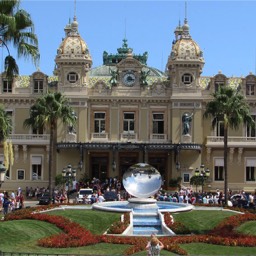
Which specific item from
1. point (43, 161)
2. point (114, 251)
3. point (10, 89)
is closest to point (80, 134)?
point (43, 161)

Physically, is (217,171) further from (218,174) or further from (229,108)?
(229,108)

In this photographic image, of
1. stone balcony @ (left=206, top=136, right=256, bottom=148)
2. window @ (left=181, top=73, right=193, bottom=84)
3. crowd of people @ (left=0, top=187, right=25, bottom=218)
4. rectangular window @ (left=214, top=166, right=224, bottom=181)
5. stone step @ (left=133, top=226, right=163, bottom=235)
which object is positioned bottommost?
stone step @ (left=133, top=226, right=163, bottom=235)

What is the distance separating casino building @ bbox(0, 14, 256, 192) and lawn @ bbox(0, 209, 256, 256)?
86.0ft

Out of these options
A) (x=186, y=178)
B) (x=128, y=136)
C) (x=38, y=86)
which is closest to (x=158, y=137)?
(x=128, y=136)

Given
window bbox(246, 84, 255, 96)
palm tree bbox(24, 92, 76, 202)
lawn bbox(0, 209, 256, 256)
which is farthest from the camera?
window bbox(246, 84, 255, 96)

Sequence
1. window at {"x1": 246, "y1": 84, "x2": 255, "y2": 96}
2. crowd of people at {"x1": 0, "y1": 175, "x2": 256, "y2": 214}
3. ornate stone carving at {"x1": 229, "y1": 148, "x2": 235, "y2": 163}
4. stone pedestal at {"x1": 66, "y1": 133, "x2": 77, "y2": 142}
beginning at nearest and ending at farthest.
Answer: crowd of people at {"x1": 0, "y1": 175, "x2": 256, "y2": 214} → stone pedestal at {"x1": 66, "y1": 133, "x2": 77, "y2": 142} → ornate stone carving at {"x1": 229, "y1": 148, "x2": 235, "y2": 163} → window at {"x1": 246, "y1": 84, "x2": 255, "y2": 96}

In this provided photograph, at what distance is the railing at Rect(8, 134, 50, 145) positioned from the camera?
194ft

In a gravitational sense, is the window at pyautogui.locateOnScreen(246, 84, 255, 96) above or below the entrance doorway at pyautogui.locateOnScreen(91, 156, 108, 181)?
above

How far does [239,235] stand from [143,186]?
898 cm

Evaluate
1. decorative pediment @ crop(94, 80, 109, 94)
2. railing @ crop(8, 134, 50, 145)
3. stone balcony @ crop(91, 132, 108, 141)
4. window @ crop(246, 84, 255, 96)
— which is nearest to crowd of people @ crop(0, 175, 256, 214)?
stone balcony @ crop(91, 132, 108, 141)

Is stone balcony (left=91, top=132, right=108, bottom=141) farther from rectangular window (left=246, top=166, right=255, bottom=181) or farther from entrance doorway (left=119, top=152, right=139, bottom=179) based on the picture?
rectangular window (left=246, top=166, right=255, bottom=181)

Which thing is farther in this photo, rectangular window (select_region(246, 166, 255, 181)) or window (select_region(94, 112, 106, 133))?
window (select_region(94, 112, 106, 133))

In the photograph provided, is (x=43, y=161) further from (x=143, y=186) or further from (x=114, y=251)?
(x=114, y=251)

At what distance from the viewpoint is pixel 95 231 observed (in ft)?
91.8
